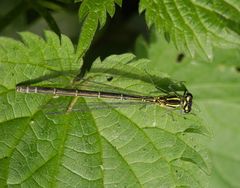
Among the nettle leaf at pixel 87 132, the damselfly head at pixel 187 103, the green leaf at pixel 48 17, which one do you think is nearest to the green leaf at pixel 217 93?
the damselfly head at pixel 187 103

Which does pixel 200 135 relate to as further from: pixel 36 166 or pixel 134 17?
pixel 134 17

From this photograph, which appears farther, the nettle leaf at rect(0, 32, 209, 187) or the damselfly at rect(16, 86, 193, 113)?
the damselfly at rect(16, 86, 193, 113)

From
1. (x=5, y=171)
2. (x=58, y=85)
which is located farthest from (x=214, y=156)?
(x=5, y=171)

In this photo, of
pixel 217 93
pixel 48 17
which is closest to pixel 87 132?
pixel 48 17

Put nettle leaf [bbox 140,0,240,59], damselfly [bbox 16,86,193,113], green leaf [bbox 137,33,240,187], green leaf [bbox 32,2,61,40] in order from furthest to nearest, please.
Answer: green leaf [bbox 137,33,240,187], green leaf [bbox 32,2,61,40], nettle leaf [bbox 140,0,240,59], damselfly [bbox 16,86,193,113]

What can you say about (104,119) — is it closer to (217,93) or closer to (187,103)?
(187,103)

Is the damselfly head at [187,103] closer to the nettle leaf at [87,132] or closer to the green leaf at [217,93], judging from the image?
the nettle leaf at [87,132]

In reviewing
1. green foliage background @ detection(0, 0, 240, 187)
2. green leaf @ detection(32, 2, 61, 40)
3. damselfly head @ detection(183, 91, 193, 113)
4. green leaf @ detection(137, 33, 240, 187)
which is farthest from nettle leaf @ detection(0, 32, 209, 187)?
green leaf @ detection(137, 33, 240, 187)

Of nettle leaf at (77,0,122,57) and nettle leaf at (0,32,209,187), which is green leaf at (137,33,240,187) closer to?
nettle leaf at (0,32,209,187)
